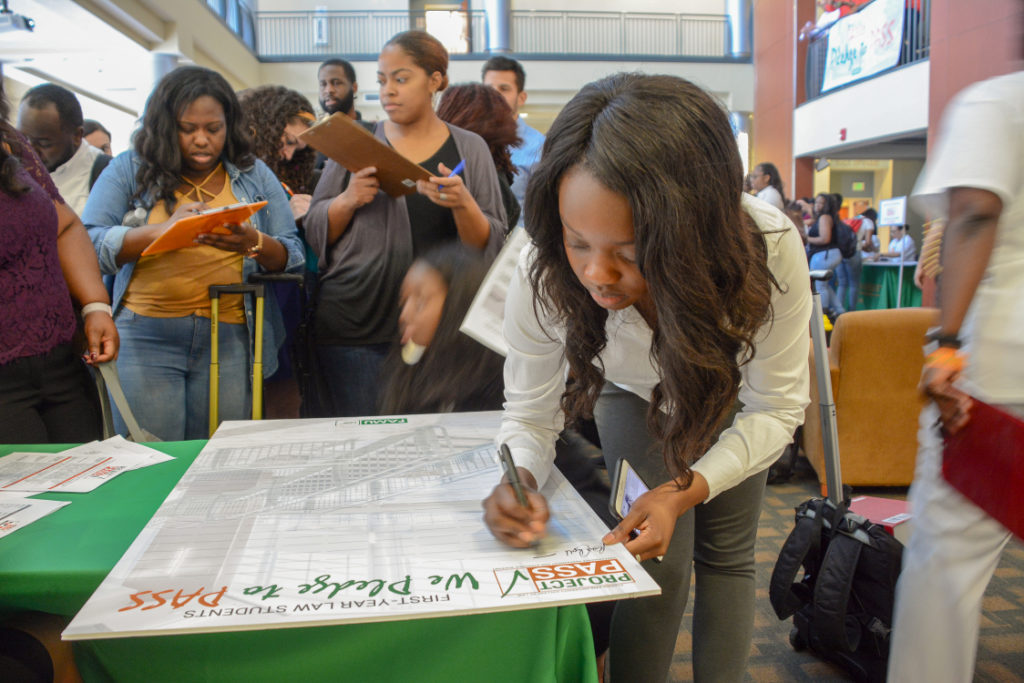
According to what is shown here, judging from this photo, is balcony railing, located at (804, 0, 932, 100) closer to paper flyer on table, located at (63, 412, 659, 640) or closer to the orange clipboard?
the orange clipboard

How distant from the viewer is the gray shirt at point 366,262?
1943 millimetres

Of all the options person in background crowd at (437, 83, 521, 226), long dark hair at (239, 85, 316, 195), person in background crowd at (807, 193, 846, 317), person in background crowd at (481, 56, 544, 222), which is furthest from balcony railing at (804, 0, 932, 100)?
long dark hair at (239, 85, 316, 195)

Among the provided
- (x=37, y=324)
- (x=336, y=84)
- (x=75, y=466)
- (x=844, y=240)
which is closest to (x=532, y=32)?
(x=844, y=240)

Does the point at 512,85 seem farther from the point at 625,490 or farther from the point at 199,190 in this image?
the point at 625,490

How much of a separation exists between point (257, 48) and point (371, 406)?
1370cm

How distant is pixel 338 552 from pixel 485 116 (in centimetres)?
186

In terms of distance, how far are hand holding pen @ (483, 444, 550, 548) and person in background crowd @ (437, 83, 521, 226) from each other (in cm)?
159

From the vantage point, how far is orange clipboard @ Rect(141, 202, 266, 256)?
1.60 m

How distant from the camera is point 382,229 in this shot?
1.96 metres

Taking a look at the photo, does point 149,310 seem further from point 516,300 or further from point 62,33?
point 62,33

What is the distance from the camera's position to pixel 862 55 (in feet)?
28.9

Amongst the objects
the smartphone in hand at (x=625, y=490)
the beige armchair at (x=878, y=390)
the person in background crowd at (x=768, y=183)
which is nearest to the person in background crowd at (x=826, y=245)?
the person in background crowd at (x=768, y=183)

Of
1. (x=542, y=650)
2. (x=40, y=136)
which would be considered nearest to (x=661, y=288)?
(x=542, y=650)

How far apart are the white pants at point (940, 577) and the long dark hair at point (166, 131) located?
1.77m
